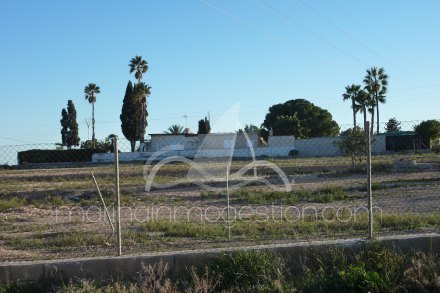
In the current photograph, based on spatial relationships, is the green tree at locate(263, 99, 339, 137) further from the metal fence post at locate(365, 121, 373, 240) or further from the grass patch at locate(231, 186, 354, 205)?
the metal fence post at locate(365, 121, 373, 240)

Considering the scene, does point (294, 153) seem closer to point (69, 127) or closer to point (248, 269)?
point (69, 127)

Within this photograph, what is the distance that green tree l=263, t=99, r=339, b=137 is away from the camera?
276 feet

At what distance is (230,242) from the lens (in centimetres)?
896

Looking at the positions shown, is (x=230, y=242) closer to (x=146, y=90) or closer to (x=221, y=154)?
(x=221, y=154)

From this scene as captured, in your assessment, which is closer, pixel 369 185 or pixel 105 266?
pixel 105 266

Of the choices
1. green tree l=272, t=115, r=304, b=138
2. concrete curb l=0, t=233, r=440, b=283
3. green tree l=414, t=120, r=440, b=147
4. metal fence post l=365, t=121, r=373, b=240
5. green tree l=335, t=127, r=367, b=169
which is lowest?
concrete curb l=0, t=233, r=440, b=283

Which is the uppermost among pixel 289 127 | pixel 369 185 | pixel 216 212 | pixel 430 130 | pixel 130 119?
pixel 130 119

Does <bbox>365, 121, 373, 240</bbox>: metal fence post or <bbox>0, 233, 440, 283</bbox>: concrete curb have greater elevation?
<bbox>365, 121, 373, 240</bbox>: metal fence post

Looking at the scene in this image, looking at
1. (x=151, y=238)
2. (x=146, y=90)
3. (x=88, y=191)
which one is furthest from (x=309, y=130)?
(x=151, y=238)

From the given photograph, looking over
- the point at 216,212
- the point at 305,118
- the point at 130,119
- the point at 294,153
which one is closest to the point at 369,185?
the point at 216,212

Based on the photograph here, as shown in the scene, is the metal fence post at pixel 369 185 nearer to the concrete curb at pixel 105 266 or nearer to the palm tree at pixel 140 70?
the concrete curb at pixel 105 266

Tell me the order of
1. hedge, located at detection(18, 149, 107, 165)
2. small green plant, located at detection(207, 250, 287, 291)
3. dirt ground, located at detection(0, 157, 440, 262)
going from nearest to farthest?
small green plant, located at detection(207, 250, 287, 291) < dirt ground, located at detection(0, 157, 440, 262) < hedge, located at detection(18, 149, 107, 165)

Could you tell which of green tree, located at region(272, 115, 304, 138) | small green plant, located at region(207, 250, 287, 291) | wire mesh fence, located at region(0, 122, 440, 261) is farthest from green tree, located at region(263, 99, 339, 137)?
small green plant, located at region(207, 250, 287, 291)

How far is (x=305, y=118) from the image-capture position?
90.2 metres
